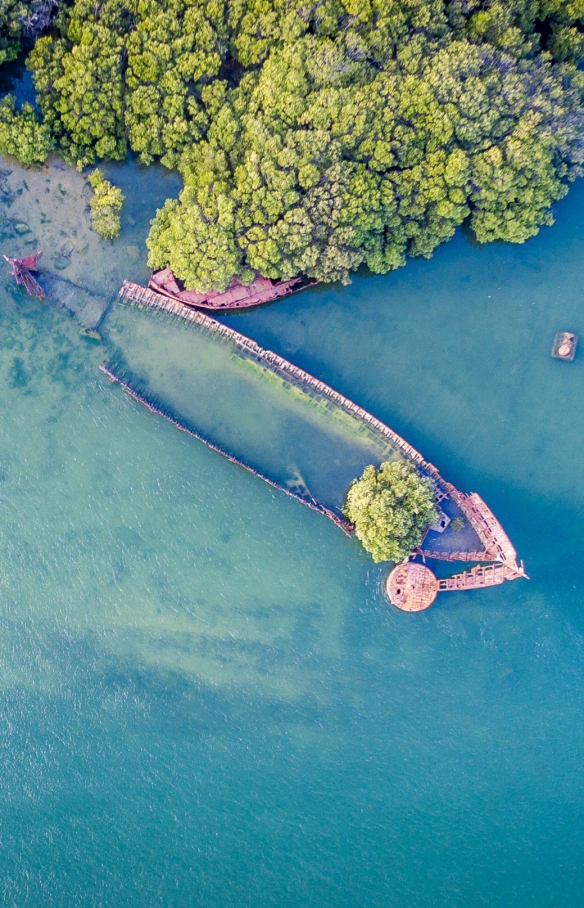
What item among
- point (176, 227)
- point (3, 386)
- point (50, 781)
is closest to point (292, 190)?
A: point (176, 227)

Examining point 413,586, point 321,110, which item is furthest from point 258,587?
point 321,110

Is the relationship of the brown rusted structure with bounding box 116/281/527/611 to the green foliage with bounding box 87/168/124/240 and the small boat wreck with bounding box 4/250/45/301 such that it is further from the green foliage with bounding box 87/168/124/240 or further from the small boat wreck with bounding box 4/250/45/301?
the small boat wreck with bounding box 4/250/45/301

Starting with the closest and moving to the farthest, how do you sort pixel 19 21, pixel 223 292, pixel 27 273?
pixel 19 21 < pixel 27 273 < pixel 223 292

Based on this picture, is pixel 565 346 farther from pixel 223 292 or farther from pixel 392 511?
pixel 223 292

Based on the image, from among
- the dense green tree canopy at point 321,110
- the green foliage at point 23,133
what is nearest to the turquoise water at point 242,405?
the dense green tree canopy at point 321,110

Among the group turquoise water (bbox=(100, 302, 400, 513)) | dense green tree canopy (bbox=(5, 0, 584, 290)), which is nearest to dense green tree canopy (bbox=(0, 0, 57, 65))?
dense green tree canopy (bbox=(5, 0, 584, 290))

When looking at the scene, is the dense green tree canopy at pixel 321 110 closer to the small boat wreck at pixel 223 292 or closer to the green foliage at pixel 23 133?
the green foliage at pixel 23 133

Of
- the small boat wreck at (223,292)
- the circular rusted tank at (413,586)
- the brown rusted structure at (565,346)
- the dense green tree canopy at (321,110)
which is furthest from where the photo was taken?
the brown rusted structure at (565,346)
